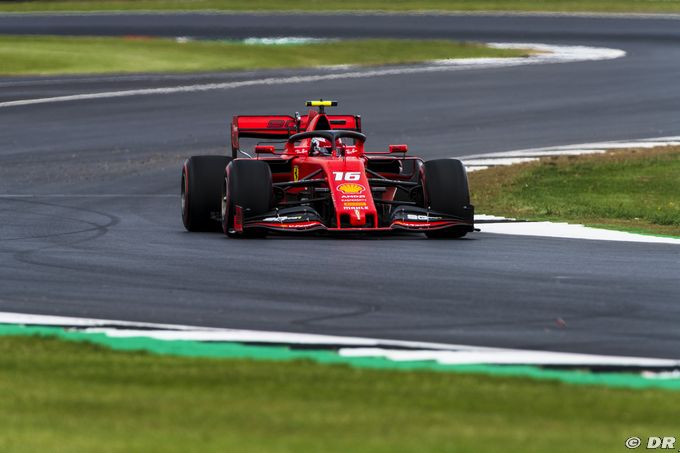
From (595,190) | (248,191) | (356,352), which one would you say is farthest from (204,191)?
(356,352)

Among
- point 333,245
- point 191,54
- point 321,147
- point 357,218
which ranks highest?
point 321,147

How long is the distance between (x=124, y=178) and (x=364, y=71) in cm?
1682

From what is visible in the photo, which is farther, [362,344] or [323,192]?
[323,192]

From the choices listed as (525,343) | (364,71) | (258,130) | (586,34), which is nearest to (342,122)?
(258,130)

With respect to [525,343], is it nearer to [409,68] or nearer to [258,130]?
[258,130]

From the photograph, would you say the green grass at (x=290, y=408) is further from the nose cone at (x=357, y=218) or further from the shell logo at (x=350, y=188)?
the shell logo at (x=350, y=188)

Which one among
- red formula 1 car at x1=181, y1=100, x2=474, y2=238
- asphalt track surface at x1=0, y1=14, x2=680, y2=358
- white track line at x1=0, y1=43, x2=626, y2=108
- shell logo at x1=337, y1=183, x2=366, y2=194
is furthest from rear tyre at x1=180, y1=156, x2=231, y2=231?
white track line at x1=0, y1=43, x2=626, y2=108

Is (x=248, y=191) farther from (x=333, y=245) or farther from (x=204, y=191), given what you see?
(x=204, y=191)

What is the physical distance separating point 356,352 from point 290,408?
5.71 feet

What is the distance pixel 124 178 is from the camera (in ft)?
69.4

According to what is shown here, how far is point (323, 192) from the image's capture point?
1455 cm

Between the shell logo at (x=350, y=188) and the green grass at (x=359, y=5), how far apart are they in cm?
4187

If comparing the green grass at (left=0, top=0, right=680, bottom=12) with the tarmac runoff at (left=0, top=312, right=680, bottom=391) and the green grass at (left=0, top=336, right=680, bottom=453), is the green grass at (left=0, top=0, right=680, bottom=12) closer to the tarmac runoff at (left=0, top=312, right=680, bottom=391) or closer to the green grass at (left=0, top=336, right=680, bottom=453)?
the tarmac runoff at (left=0, top=312, right=680, bottom=391)

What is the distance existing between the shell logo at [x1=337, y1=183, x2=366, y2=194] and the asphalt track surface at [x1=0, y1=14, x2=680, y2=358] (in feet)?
1.58
